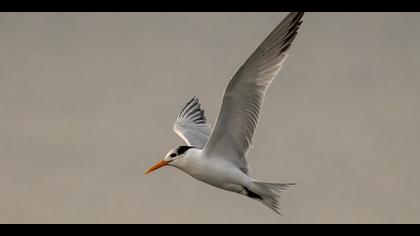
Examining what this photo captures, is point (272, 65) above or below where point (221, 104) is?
above

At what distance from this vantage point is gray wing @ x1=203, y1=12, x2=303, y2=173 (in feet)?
18.2

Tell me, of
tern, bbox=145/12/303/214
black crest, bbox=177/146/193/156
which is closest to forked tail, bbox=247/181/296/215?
tern, bbox=145/12/303/214

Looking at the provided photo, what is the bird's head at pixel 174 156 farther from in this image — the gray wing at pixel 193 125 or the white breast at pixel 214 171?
the gray wing at pixel 193 125

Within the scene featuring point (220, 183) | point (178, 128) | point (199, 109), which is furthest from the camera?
point (199, 109)

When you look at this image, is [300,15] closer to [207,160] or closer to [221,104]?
[221,104]

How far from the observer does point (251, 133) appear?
598 cm

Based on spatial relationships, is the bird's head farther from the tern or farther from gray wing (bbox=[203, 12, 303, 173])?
gray wing (bbox=[203, 12, 303, 173])

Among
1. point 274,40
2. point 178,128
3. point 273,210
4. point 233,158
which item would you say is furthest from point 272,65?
point 178,128

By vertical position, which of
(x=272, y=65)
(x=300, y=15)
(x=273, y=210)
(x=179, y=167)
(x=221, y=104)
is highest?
(x=300, y=15)

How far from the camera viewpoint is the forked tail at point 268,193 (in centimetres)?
592

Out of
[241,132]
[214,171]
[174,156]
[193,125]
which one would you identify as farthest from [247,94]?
[193,125]

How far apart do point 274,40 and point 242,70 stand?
40 cm

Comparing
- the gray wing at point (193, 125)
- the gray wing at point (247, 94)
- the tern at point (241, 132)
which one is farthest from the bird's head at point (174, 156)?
the gray wing at point (193, 125)

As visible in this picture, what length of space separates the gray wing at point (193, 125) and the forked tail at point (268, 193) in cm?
127
